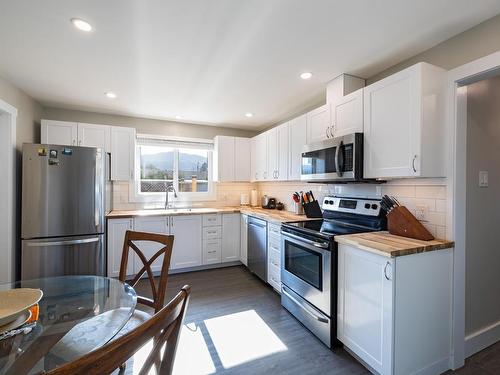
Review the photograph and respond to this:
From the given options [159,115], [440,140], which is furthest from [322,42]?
[159,115]

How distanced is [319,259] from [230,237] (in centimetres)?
201

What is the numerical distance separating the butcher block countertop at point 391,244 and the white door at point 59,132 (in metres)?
3.53

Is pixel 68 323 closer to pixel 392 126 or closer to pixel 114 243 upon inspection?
pixel 114 243

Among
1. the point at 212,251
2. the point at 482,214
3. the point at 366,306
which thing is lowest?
the point at 212,251

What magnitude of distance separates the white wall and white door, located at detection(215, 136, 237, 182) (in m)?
3.07

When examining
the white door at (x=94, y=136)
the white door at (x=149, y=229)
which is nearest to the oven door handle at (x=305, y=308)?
the white door at (x=149, y=229)

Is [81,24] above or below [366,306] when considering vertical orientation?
above

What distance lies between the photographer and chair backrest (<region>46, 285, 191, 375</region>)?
44 centimetres

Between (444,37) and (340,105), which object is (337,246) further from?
(444,37)

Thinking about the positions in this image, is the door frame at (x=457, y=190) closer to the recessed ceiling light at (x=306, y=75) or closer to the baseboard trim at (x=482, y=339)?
the baseboard trim at (x=482, y=339)

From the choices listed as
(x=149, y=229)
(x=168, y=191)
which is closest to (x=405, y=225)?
(x=149, y=229)

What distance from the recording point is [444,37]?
1.77 metres

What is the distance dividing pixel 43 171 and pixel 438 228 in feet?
12.4

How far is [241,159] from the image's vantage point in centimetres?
424
